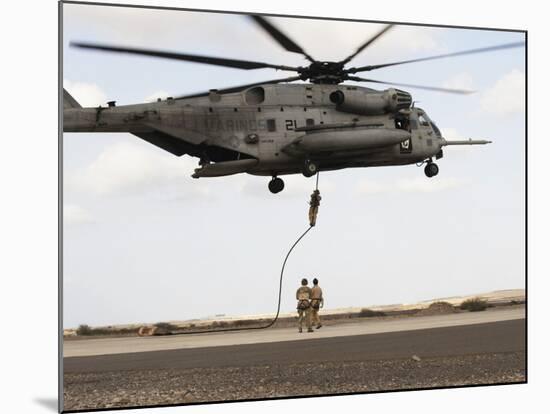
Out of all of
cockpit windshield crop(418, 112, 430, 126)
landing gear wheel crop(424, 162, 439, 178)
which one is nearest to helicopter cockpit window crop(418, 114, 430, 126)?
cockpit windshield crop(418, 112, 430, 126)

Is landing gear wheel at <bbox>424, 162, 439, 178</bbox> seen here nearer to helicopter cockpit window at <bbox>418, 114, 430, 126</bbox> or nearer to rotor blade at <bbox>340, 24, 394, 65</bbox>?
helicopter cockpit window at <bbox>418, 114, 430, 126</bbox>

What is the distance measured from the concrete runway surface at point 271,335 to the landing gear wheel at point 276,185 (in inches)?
85.9

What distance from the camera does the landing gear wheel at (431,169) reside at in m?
15.6

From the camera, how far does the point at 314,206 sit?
1453 cm

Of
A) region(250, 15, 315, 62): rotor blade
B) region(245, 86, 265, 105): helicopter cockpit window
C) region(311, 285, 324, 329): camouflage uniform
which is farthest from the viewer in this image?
region(311, 285, 324, 329): camouflage uniform

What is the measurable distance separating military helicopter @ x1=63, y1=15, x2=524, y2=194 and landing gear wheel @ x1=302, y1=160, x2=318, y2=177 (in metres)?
0.02

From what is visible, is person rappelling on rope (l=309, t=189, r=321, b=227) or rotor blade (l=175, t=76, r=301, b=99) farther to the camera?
person rappelling on rope (l=309, t=189, r=321, b=227)

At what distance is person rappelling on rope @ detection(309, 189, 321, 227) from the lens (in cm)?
1452

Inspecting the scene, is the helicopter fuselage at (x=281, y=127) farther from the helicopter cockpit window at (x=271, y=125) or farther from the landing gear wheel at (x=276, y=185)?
the landing gear wheel at (x=276, y=185)

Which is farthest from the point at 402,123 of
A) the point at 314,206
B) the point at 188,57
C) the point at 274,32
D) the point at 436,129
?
the point at 188,57

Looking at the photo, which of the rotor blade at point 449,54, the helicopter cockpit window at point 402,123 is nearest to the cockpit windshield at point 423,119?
the helicopter cockpit window at point 402,123

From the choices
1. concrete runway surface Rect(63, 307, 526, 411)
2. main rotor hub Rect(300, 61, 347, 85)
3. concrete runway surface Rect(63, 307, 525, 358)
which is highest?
main rotor hub Rect(300, 61, 347, 85)

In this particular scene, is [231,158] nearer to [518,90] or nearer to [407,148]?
[407,148]

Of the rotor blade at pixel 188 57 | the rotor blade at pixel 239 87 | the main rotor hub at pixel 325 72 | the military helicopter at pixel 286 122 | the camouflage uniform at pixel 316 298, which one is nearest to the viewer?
the rotor blade at pixel 188 57
